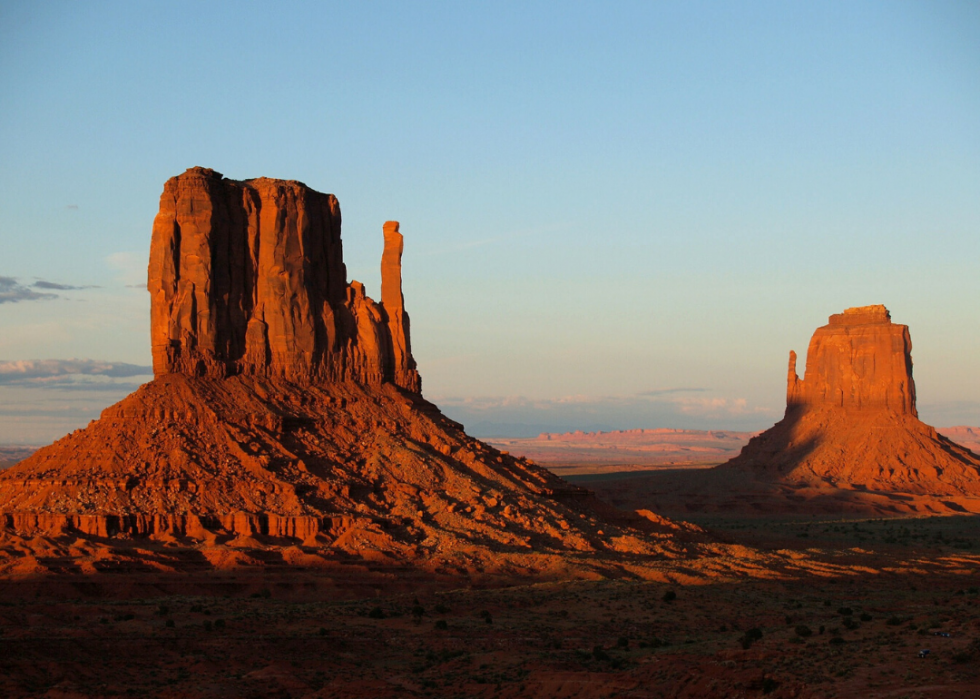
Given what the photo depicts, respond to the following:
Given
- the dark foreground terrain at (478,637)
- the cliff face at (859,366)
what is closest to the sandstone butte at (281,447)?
the dark foreground terrain at (478,637)

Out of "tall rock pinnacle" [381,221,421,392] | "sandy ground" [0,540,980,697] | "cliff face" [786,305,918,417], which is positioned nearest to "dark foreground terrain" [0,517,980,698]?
"sandy ground" [0,540,980,697]

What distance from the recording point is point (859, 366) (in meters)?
135

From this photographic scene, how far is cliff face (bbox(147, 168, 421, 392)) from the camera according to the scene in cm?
6288

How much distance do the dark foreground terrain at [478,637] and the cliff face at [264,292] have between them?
15.0 metres

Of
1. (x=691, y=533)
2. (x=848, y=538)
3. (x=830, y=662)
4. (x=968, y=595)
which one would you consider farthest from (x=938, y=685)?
(x=848, y=538)

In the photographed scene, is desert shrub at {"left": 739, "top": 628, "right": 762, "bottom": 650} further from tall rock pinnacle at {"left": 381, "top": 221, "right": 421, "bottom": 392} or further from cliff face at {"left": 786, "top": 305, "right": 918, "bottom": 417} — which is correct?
cliff face at {"left": 786, "top": 305, "right": 918, "bottom": 417}

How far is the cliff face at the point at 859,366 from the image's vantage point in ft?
436

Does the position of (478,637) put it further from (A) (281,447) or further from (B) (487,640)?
(A) (281,447)

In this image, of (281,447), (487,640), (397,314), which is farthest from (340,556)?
(397,314)

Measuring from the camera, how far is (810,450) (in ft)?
436

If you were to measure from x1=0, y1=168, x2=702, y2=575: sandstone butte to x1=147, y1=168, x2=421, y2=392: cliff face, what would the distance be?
0.09 m

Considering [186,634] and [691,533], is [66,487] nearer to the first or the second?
[186,634]

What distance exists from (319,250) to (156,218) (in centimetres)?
898

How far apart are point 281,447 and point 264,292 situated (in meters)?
9.09
